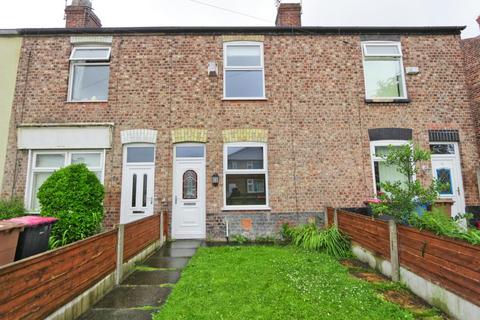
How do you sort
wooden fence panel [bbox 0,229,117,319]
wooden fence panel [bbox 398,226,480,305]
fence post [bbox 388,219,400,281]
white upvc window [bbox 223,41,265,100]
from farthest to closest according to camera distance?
white upvc window [bbox 223,41,265,100], fence post [bbox 388,219,400,281], wooden fence panel [bbox 398,226,480,305], wooden fence panel [bbox 0,229,117,319]

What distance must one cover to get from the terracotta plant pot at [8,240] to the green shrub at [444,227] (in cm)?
557

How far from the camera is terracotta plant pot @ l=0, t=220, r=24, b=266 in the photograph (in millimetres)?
3326

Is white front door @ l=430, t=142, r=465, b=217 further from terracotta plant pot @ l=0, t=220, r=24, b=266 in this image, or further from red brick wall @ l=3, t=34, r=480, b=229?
terracotta plant pot @ l=0, t=220, r=24, b=266

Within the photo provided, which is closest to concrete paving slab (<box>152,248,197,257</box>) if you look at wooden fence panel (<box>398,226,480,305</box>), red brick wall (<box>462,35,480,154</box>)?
wooden fence panel (<box>398,226,480,305</box>)

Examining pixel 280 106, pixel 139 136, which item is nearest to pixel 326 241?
pixel 280 106

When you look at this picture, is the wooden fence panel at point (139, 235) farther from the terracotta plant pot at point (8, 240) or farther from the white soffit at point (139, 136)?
the white soffit at point (139, 136)

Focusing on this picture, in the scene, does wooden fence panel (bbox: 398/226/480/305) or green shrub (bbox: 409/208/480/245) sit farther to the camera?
green shrub (bbox: 409/208/480/245)

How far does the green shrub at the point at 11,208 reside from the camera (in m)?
6.68

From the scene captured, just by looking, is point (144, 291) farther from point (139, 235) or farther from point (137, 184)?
point (137, 184)

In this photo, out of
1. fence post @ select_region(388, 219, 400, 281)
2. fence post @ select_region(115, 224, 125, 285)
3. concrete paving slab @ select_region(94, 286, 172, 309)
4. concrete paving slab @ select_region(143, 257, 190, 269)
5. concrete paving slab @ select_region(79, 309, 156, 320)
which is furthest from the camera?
concrete paving slab @ select_region(143, 257, 190, 269)

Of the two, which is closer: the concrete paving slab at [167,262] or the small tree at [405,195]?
the small tree at [405,195]

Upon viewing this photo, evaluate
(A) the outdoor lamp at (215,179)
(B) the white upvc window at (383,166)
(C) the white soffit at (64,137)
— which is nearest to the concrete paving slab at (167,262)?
(A) the outdoor lamp at (215,179)

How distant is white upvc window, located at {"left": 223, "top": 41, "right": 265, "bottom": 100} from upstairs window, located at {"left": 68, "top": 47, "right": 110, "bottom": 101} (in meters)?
3.69

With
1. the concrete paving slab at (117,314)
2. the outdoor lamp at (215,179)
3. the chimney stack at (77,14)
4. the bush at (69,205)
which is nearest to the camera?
the concrete paving slab at (117,314)
